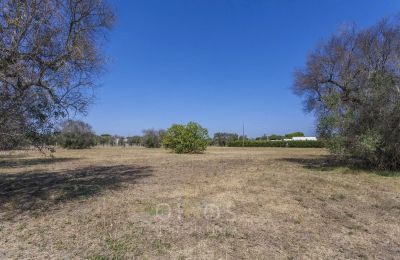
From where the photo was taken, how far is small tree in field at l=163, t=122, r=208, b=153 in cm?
2372

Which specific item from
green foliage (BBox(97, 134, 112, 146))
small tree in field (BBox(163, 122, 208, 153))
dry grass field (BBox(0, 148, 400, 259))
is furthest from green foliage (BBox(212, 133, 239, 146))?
dry grass field (BBox(0, 148, 400, 259))

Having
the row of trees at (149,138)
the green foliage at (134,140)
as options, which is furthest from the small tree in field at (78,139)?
the green foliage at (134,140)

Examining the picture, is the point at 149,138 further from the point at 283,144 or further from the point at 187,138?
the point at 283,144

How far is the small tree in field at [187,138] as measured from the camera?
934 inches

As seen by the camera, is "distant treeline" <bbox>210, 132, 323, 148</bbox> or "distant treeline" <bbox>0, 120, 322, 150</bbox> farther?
"distant treeline" <bbox>210, 132, 323, 148</bbox>

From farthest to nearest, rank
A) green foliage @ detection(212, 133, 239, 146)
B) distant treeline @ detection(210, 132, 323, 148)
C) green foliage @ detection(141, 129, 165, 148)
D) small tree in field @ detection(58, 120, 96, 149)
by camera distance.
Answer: green foliage @ detection(212, 133, 239, 146) → distant treeline @ detection(210, 132, 323, 148) → green foliage @ detection(141, 129, 165, 148) → small tree in field @ detection(58, 120, 96, 149)

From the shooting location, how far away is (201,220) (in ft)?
15.1

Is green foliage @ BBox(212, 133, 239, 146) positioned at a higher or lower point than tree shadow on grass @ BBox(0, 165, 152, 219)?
higher

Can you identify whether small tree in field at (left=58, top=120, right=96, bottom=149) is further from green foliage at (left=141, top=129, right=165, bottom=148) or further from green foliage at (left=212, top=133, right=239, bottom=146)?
green foliage at (left=212, top=133, right=239, bottom=146)

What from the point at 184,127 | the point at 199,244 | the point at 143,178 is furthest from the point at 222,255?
the point at 184,127

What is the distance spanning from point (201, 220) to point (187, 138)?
62.7ft

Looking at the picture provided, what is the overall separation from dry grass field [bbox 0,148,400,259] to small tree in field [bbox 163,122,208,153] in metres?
15.9

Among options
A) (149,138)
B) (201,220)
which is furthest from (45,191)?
(149,138)

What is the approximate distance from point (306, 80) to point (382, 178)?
10.3m
